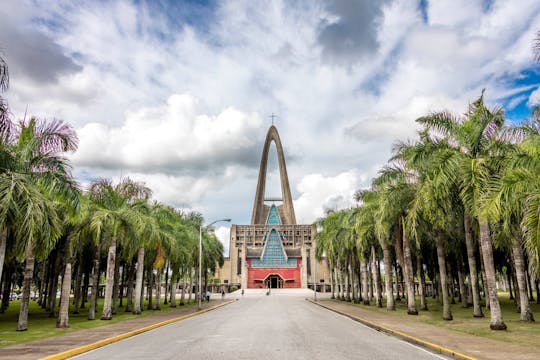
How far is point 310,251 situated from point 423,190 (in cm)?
9349

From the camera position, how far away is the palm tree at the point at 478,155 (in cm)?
1705

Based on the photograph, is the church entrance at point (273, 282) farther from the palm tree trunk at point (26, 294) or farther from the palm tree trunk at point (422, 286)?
the palm tree trunk at point (26, 294)

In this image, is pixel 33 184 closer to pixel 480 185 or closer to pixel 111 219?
pixel 111 219

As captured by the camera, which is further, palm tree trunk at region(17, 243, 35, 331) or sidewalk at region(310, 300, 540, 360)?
Result: palm tree trunk at region(17, 243, 35, 331)

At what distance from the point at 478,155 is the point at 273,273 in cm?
9127

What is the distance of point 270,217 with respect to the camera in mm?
134625

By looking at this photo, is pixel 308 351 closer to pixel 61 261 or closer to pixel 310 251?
pixel 61 261

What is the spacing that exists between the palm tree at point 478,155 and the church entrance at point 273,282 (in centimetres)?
9080

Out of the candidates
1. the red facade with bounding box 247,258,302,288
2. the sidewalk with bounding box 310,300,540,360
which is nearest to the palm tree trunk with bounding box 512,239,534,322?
the sidewalk with bounding box 310,300,540,360

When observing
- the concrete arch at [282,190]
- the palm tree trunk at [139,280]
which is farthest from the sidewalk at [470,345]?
the concrete arch at [282,190]

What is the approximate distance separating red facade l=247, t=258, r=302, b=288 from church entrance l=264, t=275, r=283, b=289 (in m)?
1.18

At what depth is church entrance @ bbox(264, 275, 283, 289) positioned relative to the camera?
105925mm

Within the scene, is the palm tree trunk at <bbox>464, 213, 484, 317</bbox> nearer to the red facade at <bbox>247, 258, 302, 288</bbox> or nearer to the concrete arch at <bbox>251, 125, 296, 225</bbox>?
the red facade at <bbox>247, 258, 302, 288</bbox>

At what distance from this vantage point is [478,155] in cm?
1845
